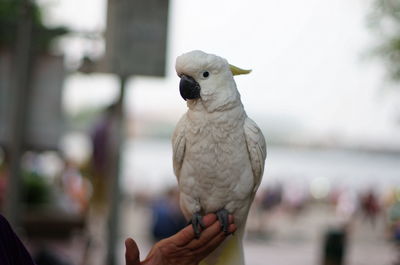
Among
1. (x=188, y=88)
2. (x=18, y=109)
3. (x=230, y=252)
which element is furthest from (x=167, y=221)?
(x=188, y=88)

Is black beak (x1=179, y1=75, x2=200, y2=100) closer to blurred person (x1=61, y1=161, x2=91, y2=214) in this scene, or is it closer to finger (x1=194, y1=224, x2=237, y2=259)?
finger (x1=194, y1=224, x2=237, y2=259)

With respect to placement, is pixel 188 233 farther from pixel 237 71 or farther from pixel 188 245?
pixel 237 71

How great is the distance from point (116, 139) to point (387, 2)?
4.17 m

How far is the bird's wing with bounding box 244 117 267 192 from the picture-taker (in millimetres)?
1821

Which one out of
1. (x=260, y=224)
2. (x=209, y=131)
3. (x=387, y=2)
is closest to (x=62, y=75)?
(x=209, y=131)

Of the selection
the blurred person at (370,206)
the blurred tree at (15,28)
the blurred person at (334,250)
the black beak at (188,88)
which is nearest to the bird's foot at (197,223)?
the black beak at (188,88)

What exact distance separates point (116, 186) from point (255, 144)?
9.79ft

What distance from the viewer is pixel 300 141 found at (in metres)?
70.9

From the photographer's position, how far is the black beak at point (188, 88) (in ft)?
5.67

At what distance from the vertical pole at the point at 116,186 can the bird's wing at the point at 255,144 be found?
2780 millimetres

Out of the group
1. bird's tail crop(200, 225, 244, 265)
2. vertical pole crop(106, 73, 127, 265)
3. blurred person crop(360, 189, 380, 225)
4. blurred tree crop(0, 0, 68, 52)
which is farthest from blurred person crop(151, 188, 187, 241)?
blurred person crop(360, 189, 380, 225)

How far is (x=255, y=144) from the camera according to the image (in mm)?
1825

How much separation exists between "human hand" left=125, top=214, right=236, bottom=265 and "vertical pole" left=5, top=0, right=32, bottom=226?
233 centimetres

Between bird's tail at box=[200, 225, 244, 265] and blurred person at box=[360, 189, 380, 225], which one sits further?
blurred person at box=[360, 189, 380, 225]
